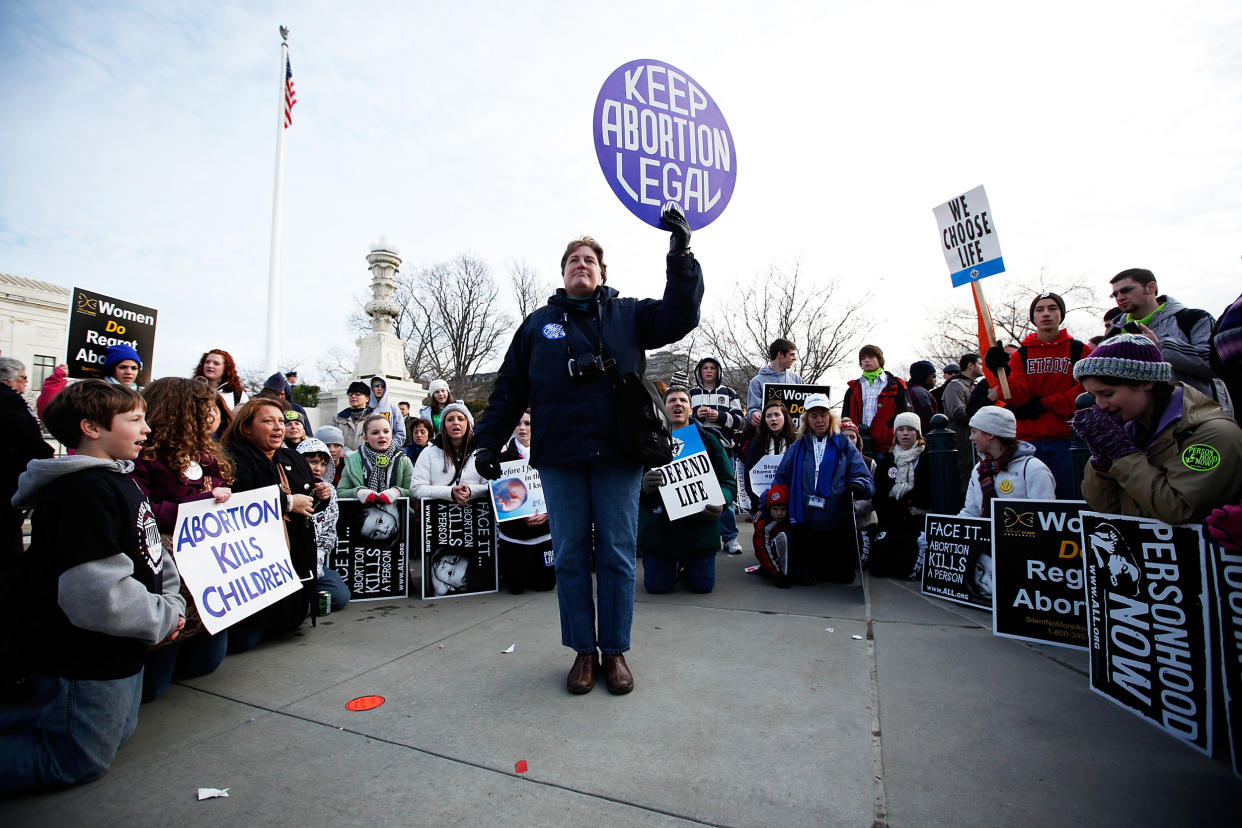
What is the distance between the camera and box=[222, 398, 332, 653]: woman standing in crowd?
350 centimetres

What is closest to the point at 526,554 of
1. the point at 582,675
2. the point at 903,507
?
the point at 582,675

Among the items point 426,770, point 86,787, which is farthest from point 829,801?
point 86,787

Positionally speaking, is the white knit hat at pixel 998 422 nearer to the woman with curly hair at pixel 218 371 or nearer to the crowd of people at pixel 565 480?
the crowd of people at pixel 565 480

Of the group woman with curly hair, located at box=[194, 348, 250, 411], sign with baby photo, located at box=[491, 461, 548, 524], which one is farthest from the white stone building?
sign with baby photo, located at box=[491, 461, 548, 524]

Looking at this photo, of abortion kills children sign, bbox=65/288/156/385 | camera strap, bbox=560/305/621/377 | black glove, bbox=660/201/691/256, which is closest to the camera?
black glove, bbox=660/201/691/256

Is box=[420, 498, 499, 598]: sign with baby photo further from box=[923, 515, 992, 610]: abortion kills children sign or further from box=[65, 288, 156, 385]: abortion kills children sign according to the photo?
box=[65, 288, 156, 385]: abortion kills children sign

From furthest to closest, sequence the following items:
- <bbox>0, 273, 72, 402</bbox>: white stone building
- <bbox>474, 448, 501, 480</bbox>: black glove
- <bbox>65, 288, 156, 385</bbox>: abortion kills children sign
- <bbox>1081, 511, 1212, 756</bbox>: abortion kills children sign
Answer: <bbox>0, 273, 72, 402</bbox>: white stone building, <bbox>65, 288, 156, 385</bbox>: abortion kills children sign, <bbox>474, 448, 501, 480</bbox>: black glove, <bbox>1081, 511, 1212, 756</bbox>: abortion kills children sign

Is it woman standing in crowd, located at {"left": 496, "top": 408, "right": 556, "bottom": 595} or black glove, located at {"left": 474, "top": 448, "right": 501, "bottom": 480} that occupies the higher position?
black glove, located at {"left": 474, "top": 448, "right": 501, "bottom": 480}

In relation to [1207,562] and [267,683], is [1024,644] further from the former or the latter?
[267,683]

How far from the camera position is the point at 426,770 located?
217 centimetres

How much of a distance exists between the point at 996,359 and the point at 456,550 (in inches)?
181

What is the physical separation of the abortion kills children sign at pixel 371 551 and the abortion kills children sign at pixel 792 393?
14.0 feet

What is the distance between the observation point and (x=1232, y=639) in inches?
72.9

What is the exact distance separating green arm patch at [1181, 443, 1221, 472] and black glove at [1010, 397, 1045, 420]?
2.96 metres
